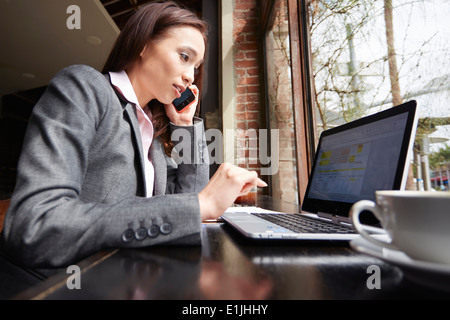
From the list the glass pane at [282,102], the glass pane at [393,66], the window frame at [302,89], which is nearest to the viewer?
the glass pane at [393,66]

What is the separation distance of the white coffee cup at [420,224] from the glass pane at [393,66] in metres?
0.46

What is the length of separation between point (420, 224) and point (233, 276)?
0.21 metres

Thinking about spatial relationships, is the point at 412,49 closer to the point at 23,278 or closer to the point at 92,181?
the point at 92,181

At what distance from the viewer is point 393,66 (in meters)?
0.85

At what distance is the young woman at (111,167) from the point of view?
1.43ft

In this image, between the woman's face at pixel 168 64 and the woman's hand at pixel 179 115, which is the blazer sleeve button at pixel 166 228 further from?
the woman's hand at pixel 179 115

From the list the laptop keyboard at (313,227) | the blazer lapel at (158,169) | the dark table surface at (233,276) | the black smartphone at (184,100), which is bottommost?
the dark table surface at (233,276)

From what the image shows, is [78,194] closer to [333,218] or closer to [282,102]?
[333,218]

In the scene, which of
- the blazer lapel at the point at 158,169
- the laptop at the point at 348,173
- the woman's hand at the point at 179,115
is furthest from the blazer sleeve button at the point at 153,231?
the woman's hand at the point at 179,115

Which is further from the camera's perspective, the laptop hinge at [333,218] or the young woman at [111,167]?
the laptop hinge at [333,218]

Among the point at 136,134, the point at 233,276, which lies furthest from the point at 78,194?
the point at 233,276

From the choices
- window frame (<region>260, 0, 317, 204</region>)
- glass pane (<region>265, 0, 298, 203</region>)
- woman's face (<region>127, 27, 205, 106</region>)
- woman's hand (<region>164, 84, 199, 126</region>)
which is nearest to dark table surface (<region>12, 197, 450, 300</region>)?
woman's face (<region>127, 27, 205, 106</region>)
